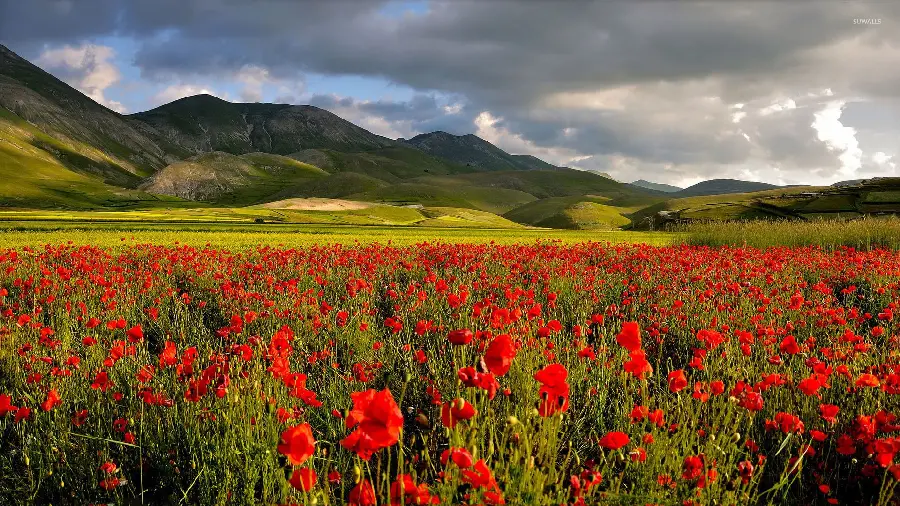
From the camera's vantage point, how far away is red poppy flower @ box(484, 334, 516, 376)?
7.08ft

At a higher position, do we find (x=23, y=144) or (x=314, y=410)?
(x=23, y=144)

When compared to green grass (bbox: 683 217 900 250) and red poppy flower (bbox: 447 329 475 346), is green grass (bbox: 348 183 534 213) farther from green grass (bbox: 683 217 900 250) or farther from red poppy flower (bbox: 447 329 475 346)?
red poppy flower (bbox: 447 329 475 346)

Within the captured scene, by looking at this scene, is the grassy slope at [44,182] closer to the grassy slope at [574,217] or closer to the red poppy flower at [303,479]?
the grassy slope at [574,217]

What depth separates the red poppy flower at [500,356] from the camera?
216cm

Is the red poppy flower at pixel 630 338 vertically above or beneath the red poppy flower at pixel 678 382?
above

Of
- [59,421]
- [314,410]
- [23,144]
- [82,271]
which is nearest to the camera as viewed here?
[59,421]

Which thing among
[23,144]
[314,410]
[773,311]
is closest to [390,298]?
[314,410]

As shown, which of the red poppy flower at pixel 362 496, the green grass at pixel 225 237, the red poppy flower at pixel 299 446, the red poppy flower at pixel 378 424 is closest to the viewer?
the red poppy flower at pixel 378 424

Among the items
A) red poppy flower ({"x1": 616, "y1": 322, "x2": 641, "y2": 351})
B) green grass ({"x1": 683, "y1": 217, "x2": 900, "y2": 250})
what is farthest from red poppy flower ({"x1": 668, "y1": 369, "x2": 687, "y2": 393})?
green grass ({"x1": 683, "y1": 217, "x2": 900, "y2": 250})

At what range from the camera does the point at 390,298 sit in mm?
9156

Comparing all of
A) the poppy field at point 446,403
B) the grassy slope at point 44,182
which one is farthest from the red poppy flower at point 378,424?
the grassy slope at point 44,182

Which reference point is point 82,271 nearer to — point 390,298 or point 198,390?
point 390,298

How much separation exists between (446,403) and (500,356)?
0.31m

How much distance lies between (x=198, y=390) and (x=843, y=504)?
14.4 ft
